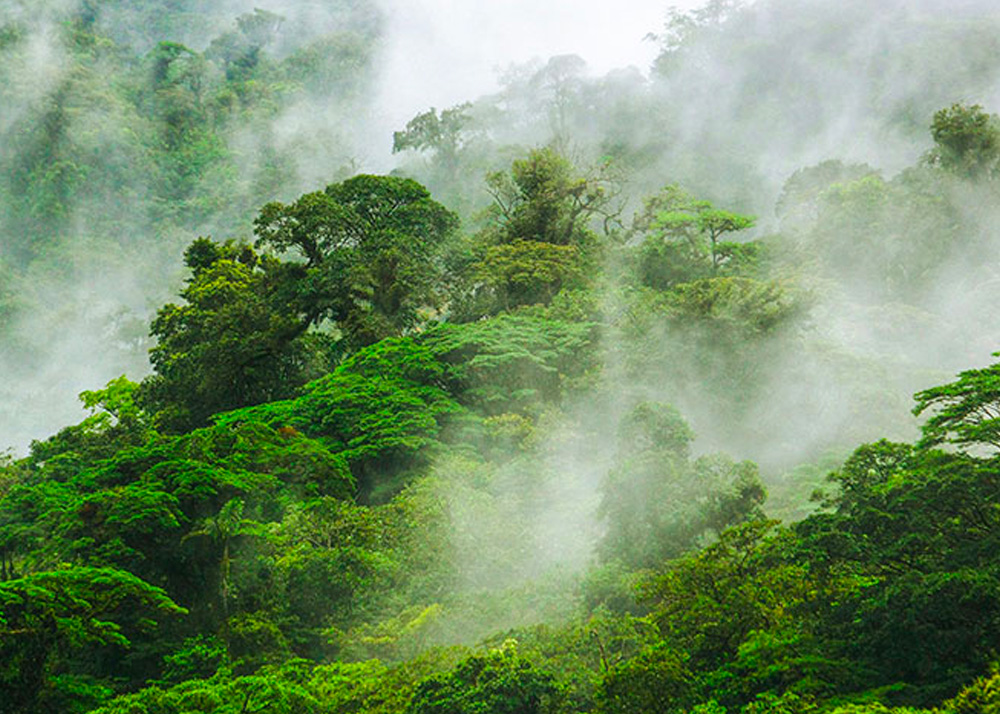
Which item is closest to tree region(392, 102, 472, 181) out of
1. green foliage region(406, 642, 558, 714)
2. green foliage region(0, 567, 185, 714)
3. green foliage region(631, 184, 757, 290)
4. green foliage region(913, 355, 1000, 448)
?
green foliage region(631, 184, 757, 290)

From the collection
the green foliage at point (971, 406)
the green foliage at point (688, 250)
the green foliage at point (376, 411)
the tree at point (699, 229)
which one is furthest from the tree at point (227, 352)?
the green foliage at point (971, 406)

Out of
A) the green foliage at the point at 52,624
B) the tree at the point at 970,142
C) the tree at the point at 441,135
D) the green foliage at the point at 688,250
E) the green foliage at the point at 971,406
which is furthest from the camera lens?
the tree at the point at 441,135

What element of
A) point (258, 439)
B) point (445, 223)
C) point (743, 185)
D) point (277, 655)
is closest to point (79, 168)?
point (445, 223)

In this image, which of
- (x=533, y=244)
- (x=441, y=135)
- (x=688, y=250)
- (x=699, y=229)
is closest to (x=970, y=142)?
(x=699, y=229)

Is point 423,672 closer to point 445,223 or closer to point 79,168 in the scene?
point 445,223

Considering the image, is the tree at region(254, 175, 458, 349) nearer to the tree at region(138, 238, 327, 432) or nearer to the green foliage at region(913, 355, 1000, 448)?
the tree at region(138, 238, 327, 432)

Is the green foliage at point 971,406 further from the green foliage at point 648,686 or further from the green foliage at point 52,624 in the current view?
the green foliage at point 52,624

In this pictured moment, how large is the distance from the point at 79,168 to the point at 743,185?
5445 cm

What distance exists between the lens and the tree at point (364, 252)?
24859mm

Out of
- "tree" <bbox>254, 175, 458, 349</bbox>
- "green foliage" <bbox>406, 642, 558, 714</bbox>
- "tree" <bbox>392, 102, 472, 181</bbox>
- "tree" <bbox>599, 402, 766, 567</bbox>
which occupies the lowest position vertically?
"green foliage" <bbox>406, 642, 558, 714</bbox>

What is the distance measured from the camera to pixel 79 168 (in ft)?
206

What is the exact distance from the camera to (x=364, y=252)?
82.9 ft

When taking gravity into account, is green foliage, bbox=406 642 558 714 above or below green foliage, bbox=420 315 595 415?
below

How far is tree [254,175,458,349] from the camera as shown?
24.9 m
